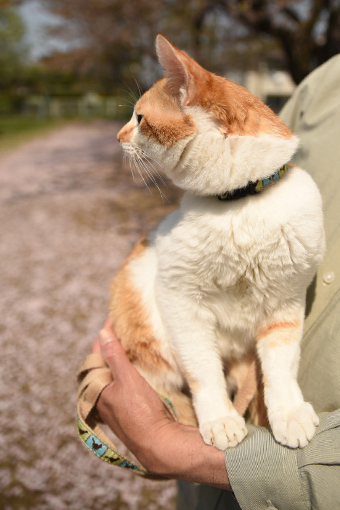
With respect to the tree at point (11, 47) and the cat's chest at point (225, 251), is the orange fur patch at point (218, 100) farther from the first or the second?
the tree at point (11, 47)

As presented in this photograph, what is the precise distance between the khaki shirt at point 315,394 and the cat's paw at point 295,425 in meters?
0.02

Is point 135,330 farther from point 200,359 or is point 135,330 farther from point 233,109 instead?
point 233,109

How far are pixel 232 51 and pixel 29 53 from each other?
2177 centimetres

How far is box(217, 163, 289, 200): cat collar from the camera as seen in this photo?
1.06 metres

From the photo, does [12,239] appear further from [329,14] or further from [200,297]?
[329,14]

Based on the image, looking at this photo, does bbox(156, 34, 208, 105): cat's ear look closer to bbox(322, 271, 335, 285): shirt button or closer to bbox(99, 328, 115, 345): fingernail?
bbox(322, 271, 335, 285): shirt button

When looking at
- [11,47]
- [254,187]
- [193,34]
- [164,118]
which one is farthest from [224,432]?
[11,47]

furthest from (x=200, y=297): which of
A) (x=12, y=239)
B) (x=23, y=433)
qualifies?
(x=12, y=239)

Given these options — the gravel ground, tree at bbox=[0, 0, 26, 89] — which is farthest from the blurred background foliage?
tree at bbox=[0, 0, 26, 89]

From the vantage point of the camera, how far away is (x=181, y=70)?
1.07 m

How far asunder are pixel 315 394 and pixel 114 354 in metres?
0.65

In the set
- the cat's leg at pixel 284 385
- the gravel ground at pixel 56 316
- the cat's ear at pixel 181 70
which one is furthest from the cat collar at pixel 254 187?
the gravel ground at pixel 56 316

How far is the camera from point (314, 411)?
0.98 m

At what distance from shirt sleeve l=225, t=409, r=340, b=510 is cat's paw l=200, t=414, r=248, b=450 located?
0.05m
